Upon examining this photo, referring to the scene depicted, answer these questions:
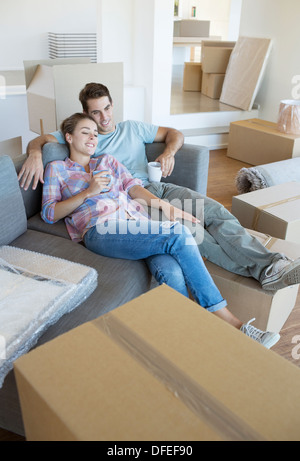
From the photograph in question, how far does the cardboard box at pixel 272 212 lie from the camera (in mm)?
2139

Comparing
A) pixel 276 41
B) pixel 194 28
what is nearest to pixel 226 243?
pixel 276 41

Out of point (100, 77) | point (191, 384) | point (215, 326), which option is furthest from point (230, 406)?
point (100, 77)

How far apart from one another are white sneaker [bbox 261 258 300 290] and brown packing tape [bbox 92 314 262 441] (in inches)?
36.2

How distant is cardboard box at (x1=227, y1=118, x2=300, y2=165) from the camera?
3.52 metres

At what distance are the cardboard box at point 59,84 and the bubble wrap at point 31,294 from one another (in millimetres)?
1430

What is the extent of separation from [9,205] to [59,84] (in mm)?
1246

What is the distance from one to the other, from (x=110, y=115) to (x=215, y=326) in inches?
61.2

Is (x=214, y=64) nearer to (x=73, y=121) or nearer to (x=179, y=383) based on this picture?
(x=73, y=121)

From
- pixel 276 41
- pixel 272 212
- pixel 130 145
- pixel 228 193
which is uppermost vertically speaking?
pixel 276 41

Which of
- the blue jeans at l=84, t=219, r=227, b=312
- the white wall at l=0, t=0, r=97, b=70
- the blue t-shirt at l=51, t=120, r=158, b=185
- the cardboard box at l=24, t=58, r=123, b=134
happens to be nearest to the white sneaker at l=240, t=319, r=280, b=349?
the blue jeans at l=84, t=219, r=227, b=312

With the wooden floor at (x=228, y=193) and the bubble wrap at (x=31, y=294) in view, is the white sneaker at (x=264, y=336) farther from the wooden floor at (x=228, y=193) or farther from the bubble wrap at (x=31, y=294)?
the bubble wrap at (x=31, y=294)

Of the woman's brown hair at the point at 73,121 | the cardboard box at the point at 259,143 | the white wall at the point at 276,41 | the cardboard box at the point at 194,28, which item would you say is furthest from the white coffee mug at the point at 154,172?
the cardboard box at the point at 194,28

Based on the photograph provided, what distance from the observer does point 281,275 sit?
160 centimetres
